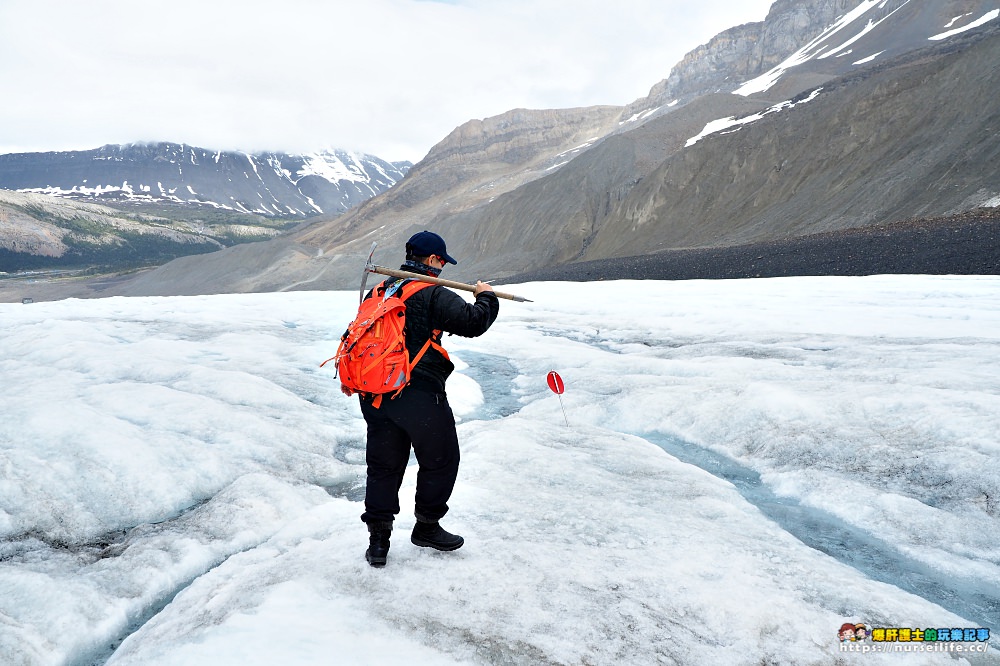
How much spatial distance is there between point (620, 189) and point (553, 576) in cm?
6891

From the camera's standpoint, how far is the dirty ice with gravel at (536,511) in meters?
2.97

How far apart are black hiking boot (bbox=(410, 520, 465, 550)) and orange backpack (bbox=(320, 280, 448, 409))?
34.9 inches

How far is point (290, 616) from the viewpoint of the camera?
294 cm

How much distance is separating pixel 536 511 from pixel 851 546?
2.29 metres

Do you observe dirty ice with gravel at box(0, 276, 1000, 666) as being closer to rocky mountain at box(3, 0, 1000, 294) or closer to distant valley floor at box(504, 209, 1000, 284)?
distant valley floor at box(504, 209, 1000, 284)

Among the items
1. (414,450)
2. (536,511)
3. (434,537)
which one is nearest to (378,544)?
(434,537)

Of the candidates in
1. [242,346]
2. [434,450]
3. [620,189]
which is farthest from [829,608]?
[620,189]

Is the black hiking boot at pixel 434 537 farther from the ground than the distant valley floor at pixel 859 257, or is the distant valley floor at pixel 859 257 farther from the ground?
the distant valley floor at pixel 859 257

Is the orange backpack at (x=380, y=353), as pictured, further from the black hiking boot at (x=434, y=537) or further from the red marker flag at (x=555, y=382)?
the red marker flag at (x=555, y=382)

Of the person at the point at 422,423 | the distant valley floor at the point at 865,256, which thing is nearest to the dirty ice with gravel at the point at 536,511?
the person at the point at 422,423

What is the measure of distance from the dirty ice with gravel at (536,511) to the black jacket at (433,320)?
1194 mm

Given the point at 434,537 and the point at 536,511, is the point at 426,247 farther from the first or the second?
the point at 536,511

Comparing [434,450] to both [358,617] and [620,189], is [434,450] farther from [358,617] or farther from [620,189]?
[620,189]

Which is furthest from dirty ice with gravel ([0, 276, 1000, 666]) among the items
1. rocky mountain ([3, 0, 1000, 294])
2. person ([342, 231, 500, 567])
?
rocky mountain ([3, 0, 1000, 294])
